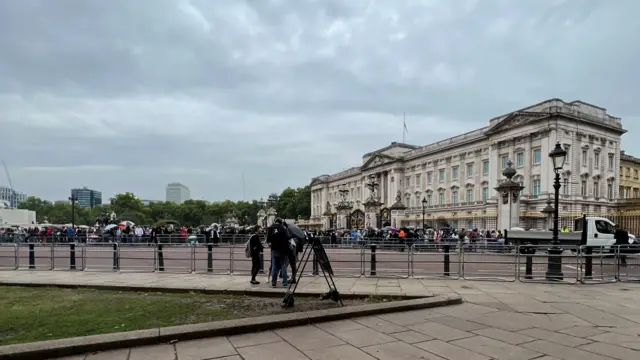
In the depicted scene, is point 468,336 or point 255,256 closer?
point 468,336

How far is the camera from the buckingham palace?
188 ft

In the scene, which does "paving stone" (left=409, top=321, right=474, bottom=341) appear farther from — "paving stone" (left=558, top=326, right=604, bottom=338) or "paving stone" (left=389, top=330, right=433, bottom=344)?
"paving stone" (left=558, top=326, right=604, bottom=338)

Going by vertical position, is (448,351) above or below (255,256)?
below

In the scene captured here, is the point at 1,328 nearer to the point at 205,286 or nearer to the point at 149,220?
the point at 205,286

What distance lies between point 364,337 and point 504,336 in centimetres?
210

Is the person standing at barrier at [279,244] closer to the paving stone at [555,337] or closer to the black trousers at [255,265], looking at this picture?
the black trousers at [255,265]

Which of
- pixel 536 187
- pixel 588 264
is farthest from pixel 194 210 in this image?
pixel 588 264

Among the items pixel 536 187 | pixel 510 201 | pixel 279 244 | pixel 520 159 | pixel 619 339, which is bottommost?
pixel 619 339

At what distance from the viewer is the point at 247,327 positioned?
6.22 metres

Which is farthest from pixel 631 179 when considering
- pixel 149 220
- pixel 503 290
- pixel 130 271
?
pixel 149 220

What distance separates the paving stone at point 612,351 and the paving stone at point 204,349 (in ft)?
15.7

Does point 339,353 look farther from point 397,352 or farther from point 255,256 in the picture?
point 255,256

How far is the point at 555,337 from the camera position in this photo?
19.9 ft

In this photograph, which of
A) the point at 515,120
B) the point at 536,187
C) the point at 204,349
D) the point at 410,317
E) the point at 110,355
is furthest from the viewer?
the point at 515,120
